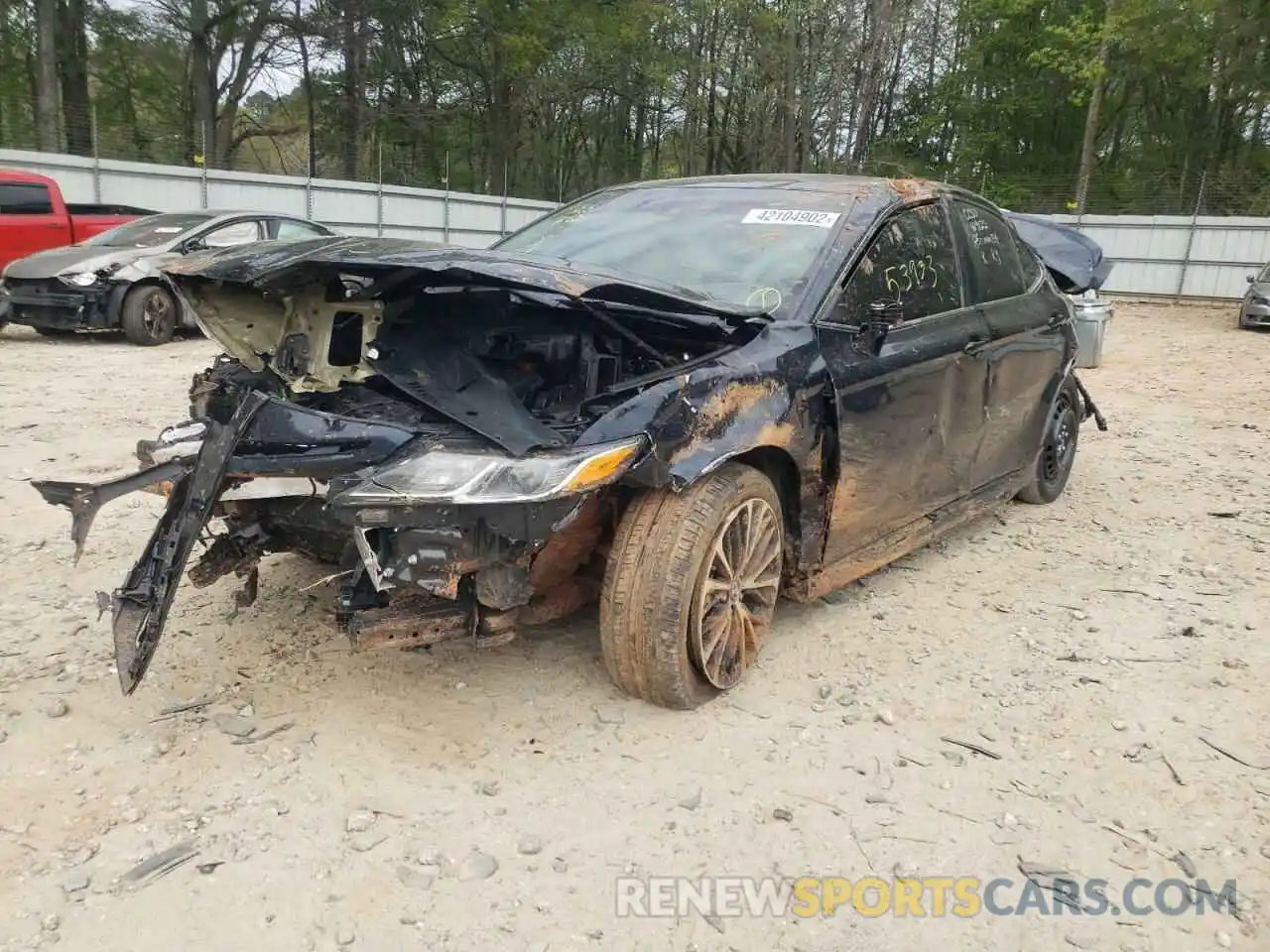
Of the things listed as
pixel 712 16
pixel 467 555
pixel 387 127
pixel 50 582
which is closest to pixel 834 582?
pixel 467 555

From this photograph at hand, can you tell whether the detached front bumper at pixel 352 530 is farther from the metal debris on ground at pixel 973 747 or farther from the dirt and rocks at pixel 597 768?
the metal debris on ground at pixel 973 747

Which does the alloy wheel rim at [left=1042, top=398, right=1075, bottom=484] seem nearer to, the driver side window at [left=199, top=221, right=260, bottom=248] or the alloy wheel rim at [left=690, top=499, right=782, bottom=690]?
the alloy wheel rim at [left=690, top=499, right=782, bottom=690]

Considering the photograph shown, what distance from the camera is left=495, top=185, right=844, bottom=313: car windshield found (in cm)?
341

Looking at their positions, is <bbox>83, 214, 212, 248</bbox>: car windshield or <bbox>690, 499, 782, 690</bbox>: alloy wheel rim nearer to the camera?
<bbox>690, 499, 782, 690</bbox>: alloy wheel rim

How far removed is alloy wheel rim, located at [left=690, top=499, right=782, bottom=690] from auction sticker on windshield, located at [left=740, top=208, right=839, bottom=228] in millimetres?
1188

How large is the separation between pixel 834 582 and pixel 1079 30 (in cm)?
2846

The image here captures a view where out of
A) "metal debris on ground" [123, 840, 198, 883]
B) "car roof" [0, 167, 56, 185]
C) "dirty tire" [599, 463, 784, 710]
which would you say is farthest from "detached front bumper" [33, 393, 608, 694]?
"car roof" [0, 167, 56, 185]

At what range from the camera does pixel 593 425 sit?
269 cm

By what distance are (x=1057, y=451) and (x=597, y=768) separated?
3720mm

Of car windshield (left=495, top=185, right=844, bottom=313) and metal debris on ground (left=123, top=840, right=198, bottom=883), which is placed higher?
car windshield (left=495, top=185, right=844, bottom=313)

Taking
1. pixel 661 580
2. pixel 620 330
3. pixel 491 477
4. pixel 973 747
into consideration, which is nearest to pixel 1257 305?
pixel 973 747

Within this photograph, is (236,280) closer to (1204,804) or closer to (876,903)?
(876,903)

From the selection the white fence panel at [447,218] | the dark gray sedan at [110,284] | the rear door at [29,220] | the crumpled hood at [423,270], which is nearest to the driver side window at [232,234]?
the dark gray sedan at [110,284]

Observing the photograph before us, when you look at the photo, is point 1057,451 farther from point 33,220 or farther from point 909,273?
point 33,220
